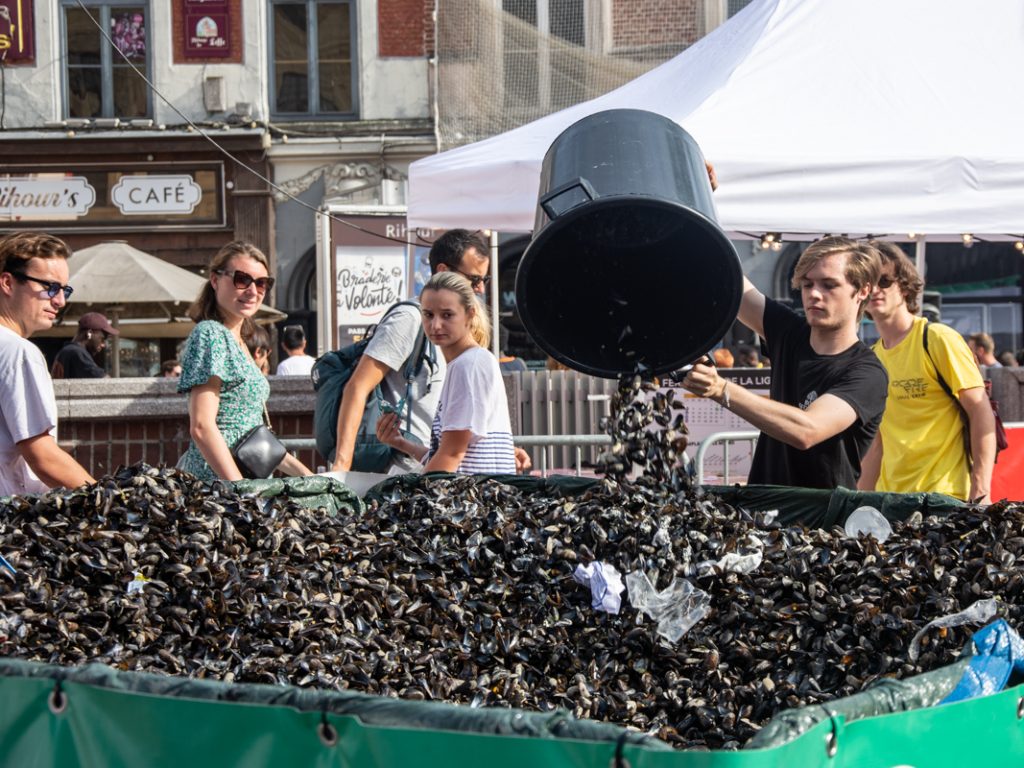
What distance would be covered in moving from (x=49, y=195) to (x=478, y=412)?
1322 cm

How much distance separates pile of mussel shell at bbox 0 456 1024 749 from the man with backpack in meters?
1.17

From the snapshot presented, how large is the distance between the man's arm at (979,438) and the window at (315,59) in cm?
1279

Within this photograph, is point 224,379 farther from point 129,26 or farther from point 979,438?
point 129,26

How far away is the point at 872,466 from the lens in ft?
14.4

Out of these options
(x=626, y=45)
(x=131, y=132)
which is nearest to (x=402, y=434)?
(x=626, y=45)

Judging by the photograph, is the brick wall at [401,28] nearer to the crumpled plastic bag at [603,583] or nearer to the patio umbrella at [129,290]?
the patio umbrella at [129,290]

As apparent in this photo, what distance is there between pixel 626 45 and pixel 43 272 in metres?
11.7

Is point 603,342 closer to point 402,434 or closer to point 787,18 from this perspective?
point 402,434

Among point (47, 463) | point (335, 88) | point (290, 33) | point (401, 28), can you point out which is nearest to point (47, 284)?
point (47, 463)

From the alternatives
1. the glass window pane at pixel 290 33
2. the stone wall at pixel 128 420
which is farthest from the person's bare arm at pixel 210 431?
the glass window pane at pixel 290 33

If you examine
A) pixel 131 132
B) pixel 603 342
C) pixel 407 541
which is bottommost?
pixel 407 541

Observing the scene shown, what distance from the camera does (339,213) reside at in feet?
33.8

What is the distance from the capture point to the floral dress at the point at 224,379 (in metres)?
4.07

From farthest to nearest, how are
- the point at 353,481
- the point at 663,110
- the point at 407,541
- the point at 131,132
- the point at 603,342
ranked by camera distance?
the point at 131,132 < the point at 663,110 < the point at 353,481 < the point at 603,342 < the point at 407,541
